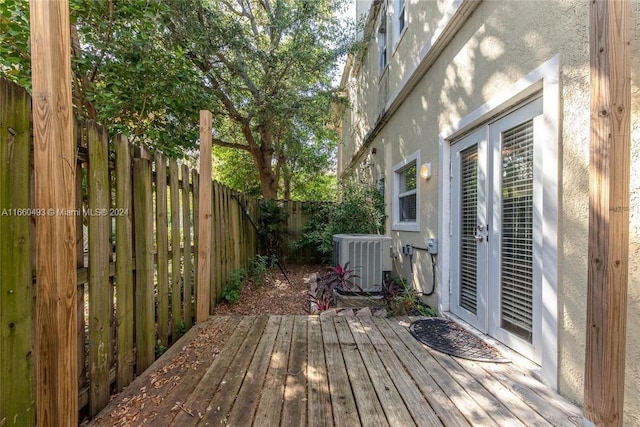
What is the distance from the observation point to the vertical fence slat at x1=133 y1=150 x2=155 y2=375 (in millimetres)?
2246

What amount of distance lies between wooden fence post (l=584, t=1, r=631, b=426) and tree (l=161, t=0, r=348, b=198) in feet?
20.7

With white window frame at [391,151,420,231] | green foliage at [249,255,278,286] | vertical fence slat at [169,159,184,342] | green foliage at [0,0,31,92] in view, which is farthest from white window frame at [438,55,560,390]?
green foliage at [0,0,31,92]

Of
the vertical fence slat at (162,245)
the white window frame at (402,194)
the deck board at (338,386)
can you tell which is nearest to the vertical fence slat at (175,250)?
the vertical fence slat at (162,245)

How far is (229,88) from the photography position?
7.45 meters

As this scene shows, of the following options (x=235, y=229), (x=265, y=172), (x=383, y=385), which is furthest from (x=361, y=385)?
(x=265, y=172)

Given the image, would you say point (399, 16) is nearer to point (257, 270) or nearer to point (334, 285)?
point (334, 285)

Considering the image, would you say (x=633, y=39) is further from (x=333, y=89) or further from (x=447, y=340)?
(x=333, y=89)

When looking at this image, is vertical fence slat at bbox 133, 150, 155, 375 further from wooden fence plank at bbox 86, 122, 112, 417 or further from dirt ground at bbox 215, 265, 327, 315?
dirt ground at bbox 215, 265, 327, 315

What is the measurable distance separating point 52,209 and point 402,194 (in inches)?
184

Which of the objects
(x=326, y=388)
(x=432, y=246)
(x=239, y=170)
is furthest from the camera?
(x=239, y=170)

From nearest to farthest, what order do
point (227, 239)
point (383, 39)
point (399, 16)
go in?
point (227, 239)
point (399, 16)
point (383, 39)

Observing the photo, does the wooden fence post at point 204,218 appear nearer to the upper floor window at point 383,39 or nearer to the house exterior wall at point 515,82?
the house exterior wall at point 515,82

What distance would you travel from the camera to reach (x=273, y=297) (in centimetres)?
467

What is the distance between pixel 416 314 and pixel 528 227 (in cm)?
187
